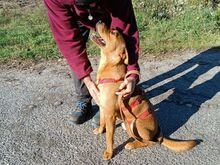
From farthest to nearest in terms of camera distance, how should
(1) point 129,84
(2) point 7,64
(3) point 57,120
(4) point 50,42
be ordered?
(4) point 50,42
(2) point 7,64
(3) point 57,120
(1) point 129,84

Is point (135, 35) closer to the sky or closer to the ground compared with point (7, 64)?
closer to the sky

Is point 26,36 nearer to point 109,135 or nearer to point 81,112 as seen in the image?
point 81,112

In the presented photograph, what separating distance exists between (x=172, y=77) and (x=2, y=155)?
2466 millimetres

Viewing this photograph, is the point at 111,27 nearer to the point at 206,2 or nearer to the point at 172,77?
the point at 172,77

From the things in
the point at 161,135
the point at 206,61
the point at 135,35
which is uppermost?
the point at 135,35

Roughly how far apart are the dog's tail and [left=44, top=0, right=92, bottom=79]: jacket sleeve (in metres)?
0.96

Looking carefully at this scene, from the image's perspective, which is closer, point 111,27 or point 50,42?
point 111,27

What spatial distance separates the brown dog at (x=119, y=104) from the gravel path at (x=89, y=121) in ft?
0.31

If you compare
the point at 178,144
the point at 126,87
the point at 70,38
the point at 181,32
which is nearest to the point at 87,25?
the point at 70,38

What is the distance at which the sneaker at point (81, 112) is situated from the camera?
14.2 feet

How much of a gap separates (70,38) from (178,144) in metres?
1.35

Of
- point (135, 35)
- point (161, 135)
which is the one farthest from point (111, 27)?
point (161, 135)

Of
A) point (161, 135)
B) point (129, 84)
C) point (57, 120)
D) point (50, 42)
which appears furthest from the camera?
point (50, 42)

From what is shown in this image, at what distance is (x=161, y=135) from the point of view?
390 cm
